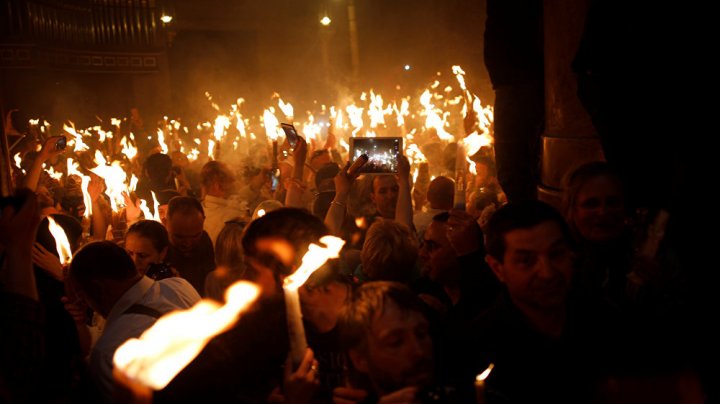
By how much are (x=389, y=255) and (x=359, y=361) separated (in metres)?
1.16

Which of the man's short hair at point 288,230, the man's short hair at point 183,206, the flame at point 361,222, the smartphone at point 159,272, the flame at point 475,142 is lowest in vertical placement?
the smartphone at point 159,272

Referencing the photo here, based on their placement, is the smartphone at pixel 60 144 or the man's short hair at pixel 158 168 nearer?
the smartphone at pixel 60 144

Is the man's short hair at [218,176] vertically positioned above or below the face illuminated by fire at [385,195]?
above

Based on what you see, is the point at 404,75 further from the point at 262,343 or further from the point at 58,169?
the point at 262,343

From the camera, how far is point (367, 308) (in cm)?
232

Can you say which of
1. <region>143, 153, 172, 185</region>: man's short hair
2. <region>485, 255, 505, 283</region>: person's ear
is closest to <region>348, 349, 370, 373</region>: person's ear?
<region>485, 255, 505, 283</region>: person's ear

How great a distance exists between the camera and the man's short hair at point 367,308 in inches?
90.1

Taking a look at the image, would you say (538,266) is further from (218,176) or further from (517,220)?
(218,176)

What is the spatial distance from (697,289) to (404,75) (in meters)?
21.9

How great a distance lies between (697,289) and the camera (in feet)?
9.21

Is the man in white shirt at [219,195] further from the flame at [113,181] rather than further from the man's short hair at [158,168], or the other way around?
the man's short hair at [158,168]

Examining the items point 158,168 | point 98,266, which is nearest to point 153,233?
point 98,266

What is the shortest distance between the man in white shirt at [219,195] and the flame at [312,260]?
3.21 m

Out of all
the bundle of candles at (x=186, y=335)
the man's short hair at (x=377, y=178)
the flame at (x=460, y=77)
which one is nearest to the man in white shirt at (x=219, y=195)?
the man's short hair at (x=377, y=178)
